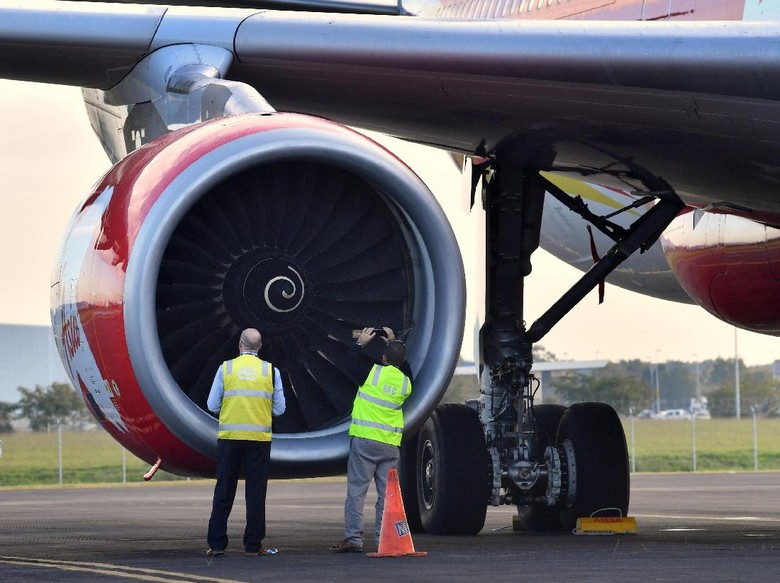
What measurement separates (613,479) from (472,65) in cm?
399

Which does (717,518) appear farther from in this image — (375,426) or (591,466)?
(375,426)

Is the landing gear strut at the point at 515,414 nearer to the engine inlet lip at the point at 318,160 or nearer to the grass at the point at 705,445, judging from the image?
the engine inlet lip at the point at 318,160

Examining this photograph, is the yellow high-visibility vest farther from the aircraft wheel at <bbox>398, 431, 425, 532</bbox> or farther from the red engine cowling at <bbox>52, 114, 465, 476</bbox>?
the aircraft wheel at <bbox>398, 431, 425, 532</bbox>

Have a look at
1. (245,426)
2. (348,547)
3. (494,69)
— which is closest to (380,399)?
(245,426)

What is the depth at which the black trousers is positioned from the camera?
9.38 meters

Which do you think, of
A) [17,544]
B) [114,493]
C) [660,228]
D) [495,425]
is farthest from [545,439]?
[114,493]

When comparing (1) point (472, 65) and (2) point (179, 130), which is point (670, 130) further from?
(2) point (179, 130)

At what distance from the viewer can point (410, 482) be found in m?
12.6

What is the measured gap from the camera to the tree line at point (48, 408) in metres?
44.7

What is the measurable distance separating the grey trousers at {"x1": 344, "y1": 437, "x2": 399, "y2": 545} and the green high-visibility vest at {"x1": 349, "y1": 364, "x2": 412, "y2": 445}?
33 centimetres

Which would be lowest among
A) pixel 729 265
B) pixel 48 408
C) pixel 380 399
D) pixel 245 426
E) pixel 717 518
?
pixel 717 518

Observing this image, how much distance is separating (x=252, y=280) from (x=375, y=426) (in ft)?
3.82

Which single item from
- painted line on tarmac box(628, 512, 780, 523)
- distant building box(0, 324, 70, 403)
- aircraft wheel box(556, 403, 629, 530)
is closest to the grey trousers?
Answer: aircraft wheel box(556, 403, 629, 530)

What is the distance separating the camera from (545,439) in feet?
40.3
